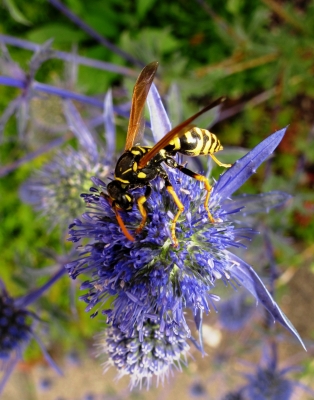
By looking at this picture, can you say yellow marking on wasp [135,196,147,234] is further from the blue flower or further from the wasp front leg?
the wasp front leg

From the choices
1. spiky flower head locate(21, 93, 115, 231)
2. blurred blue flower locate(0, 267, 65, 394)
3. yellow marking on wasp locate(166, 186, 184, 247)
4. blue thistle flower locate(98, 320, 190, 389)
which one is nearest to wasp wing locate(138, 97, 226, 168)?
yellow marking on wasp locate(166, 186, 184, 247)

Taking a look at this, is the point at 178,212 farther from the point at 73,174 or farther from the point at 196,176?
the point at 73,174

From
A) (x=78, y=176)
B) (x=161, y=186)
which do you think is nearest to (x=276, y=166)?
(x=78, y=176)

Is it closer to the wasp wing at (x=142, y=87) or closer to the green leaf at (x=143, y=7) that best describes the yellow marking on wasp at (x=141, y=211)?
the wasp wing at (x=142, y=87)

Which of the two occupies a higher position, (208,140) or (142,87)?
(142,87)

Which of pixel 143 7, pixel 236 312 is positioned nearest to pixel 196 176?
pixel 236 312

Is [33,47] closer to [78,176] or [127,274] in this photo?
[78,176]
